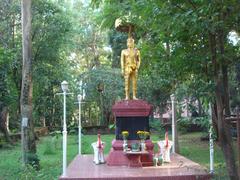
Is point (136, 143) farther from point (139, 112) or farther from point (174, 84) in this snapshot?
point (174, 84)

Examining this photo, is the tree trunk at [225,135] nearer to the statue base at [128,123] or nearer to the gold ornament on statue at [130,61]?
the statue base at [128,123]

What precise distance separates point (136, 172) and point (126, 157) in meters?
1.54

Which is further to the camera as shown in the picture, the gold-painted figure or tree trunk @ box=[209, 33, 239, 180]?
the gold-painted figure

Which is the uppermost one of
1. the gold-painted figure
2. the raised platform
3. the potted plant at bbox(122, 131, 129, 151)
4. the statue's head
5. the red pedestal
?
the statue's head

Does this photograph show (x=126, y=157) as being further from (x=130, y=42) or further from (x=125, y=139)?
(x=130, y=42)

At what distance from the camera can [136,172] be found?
1071 centimetres

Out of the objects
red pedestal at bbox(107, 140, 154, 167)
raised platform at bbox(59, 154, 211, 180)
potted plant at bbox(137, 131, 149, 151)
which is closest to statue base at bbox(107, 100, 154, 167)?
red pedestal at bbox(107, 140, 154, 167)

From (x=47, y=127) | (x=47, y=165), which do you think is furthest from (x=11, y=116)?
(x=47, y=165)

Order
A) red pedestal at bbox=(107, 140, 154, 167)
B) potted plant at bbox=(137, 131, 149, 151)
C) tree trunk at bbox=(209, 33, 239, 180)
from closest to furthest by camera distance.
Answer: tree trunk at bbox=(209, 33, 239, 180) → red pedestal at bbox=(107, 140, 154, 167) → potted plant at bbox=(137, 131, 149, 151)

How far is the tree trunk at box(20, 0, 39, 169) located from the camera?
476 inches

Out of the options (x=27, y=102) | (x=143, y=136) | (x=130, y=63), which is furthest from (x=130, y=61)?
(x=27, y=102)

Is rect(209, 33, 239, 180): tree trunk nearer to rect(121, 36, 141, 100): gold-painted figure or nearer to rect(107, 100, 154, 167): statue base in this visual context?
rect(107, 100, 154, 167): statue base

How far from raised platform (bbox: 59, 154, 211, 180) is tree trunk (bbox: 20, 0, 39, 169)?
4.03 ft

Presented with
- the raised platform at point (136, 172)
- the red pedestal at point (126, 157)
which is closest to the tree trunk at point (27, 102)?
the raised platform at point (136, 172)
